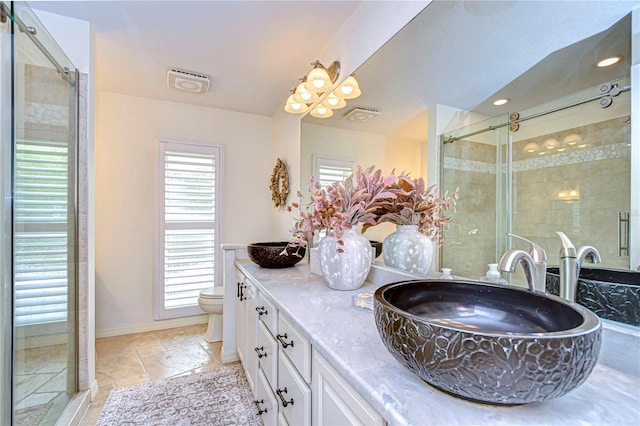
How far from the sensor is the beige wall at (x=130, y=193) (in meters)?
2.86

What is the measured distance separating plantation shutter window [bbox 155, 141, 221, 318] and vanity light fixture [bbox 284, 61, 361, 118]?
143cm

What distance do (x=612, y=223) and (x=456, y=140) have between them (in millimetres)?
610

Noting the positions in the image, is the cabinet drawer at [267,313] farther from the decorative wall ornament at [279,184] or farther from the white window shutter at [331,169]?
the decorative wall ornament at [279,184]

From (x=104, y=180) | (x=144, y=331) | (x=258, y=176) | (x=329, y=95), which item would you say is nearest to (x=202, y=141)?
(x=258, y=176)

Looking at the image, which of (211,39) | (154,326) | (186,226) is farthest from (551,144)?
(154,326)

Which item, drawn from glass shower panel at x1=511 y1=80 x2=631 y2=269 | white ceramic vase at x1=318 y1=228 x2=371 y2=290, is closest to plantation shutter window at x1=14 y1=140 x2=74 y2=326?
white ceramic vase at x1=318 y1=228 x2=371 y2=290

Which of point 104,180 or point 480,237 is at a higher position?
point 104,180

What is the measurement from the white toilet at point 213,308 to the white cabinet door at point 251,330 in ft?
2.47

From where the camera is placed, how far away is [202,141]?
323cm

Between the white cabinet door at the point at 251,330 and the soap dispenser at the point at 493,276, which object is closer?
the soap dispenser at the point at 493,276

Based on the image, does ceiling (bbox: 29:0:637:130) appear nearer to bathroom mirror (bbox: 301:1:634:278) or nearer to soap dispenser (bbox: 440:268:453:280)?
bathroom mirror (bbox: 301:1:634:278)

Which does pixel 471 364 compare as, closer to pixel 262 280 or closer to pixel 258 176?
pixel 262 280

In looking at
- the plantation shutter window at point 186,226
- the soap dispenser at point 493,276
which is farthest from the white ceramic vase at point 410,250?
the plantation shutter window at point 186,226

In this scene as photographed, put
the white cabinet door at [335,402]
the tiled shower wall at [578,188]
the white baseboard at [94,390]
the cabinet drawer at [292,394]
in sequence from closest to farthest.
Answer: the white cabinet door at [335,402] < the tiled shower wall at [578,188] < the cabinet drawer at [292,394] < the white baseboard at [94,390]
